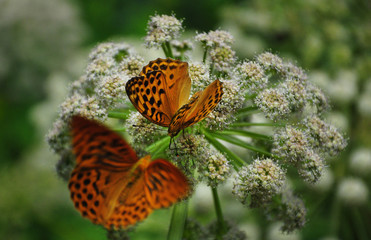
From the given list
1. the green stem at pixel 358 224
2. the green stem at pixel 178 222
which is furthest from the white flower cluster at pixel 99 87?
the green stem at pixel 358 224

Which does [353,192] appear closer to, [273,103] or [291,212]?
[291,212]

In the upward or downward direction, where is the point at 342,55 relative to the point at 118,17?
downward

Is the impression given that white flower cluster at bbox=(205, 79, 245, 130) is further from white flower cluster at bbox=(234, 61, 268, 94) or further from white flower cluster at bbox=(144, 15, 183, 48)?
white flower cluster at bbox=(144, 15, 183, 48)

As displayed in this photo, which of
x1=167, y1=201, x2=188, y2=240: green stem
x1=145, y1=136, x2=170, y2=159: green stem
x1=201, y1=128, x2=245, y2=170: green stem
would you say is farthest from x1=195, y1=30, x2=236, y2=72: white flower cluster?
x1=167, y1=201, x2=188, y2=240: green stem

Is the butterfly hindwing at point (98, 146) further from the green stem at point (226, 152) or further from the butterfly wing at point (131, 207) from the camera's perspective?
the green stem at point (226, 152)

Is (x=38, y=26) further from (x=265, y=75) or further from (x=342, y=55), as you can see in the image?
(x=265, y=75)

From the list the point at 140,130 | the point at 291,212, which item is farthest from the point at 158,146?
the point at 291,212

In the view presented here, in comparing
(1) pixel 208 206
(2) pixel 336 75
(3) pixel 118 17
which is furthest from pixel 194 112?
(3) pixel 118 17
